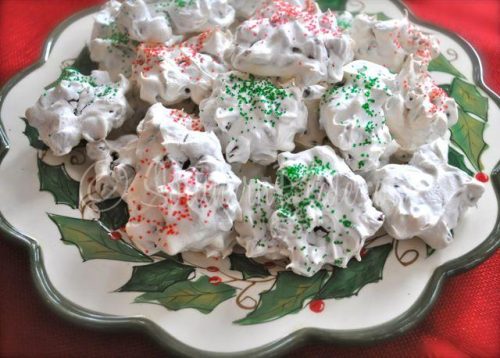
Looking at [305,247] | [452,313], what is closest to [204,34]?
[305,247]

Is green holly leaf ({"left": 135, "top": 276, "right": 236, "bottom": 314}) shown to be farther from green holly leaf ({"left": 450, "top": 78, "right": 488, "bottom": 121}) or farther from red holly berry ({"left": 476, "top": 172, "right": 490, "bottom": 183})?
green holly leaf ({"left": 450, "top": 78, "right": 488, "bottom": 121})

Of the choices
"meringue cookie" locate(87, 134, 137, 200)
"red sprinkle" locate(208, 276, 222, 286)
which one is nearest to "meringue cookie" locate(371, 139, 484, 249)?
"red sprinkle" locate(208, 276, 222, 286)

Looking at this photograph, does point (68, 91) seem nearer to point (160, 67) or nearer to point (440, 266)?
point (160, 67)

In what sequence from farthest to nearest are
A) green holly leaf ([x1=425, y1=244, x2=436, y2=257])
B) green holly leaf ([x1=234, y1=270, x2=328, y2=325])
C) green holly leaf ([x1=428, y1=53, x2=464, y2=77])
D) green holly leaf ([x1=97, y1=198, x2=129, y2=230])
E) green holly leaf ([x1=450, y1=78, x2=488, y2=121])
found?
green holly leaf ([x1=428, y1=53, x2=464, y2=77]) < green holly leaf ([x1=450, y1=78, x2=488, y2=121]) < green holly leaf ([x1=97, y1=198, x2=129, y2=230]) < green holly leaf ([x1=425, y1=244, x2=436, y2=257]) < green holly leaf ([x1=234, y1=270, x2=328, y2=325])

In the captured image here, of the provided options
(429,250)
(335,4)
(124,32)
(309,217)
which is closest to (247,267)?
(309,217)

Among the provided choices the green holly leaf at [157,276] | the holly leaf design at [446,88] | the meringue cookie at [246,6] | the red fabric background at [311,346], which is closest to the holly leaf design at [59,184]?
the red fabric background at [311,346]

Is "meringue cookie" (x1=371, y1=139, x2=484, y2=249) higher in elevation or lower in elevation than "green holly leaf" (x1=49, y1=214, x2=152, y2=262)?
higher

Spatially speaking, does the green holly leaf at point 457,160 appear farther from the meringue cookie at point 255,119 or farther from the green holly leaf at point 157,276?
the green holly leaf at point 157,276
